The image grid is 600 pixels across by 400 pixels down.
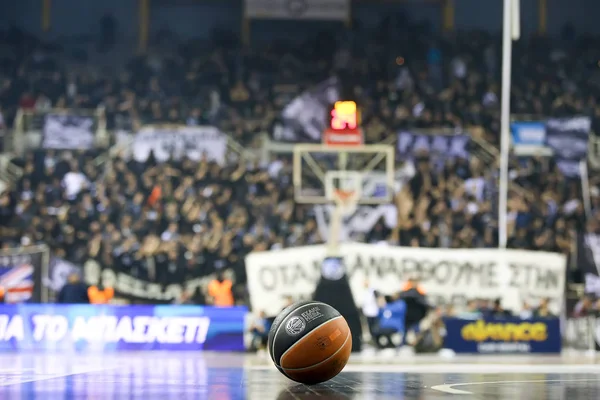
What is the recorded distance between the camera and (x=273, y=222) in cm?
3048

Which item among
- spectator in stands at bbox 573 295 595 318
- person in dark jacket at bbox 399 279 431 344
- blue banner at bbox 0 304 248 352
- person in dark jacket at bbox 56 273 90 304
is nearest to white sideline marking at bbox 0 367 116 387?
blue banner at bbox 0 304 248 352

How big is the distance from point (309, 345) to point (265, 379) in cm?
203

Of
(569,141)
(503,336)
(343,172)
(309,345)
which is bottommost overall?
(503,336)

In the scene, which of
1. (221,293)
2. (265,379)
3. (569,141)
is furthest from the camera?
(569,141)

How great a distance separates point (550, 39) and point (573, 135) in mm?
5714

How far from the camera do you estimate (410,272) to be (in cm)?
2612

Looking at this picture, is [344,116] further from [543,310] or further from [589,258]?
[589,258]

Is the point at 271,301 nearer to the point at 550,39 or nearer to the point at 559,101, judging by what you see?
the point at 559,101

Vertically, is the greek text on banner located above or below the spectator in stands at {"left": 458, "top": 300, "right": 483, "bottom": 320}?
above

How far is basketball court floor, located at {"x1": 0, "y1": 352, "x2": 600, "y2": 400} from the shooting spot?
10867 millimetres

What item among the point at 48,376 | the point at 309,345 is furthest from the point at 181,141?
the point at 309,345

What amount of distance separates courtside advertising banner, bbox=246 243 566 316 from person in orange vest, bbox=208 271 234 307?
1.11m

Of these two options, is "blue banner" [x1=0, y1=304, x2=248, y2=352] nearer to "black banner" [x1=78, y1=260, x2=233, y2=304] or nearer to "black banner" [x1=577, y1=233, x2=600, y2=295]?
Result: "black banner" [x1=78, y1=260, x2=233, y2=304]

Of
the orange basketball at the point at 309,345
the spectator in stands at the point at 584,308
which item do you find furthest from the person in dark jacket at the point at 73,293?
the orange basketball at the point at 309,345
